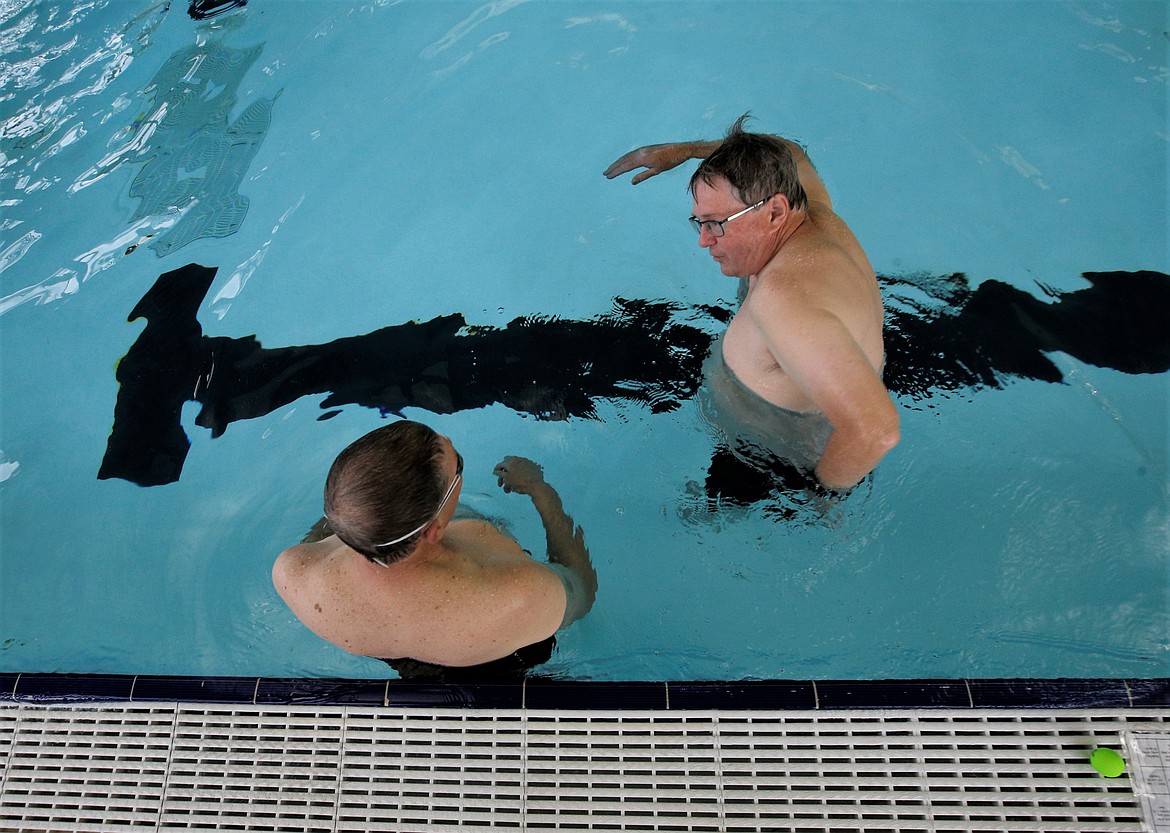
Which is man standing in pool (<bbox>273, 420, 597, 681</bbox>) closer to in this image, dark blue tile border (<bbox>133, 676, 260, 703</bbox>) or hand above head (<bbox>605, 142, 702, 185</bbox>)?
dark blue tile border (<bbox>133, 676, 260, 703</bbox>)

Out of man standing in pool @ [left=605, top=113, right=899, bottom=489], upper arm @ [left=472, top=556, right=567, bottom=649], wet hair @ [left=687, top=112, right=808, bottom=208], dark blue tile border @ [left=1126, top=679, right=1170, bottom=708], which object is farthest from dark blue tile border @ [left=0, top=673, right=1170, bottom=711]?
wet hair @ [left=687, top=112, right=808, bottom=208]

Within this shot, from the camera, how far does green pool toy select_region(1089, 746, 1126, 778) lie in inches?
81.7

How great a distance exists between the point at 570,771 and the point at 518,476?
1052mm

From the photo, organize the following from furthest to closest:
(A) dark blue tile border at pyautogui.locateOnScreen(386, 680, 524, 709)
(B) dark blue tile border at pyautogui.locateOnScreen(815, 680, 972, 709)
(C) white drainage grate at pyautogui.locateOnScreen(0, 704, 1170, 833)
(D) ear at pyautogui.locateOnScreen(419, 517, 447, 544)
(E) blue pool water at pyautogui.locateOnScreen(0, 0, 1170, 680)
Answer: (E) blue pool water at pyautogui.locateOnScreen(0, 0, 1170, 680), (A) dark blue tile border at pyautogui.locateOnScreen(386, 680, 524, 709), (B) dark blue tile border at pyautogui.locateOnScreen(815, 680, 972, 709), (C) white drainage grate at pyautogui.locateOnScreen(0, 704, 1170, 833), (D) ear at pyautogui.locateOnScreen(419, 517, 447, 544)

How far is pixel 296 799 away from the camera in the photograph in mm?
2287

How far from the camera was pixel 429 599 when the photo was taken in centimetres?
203

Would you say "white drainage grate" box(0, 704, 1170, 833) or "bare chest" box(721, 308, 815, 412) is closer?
"white drainage grate" box(0, 704, 1170, 833)

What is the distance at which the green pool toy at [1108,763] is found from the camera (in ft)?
6.81

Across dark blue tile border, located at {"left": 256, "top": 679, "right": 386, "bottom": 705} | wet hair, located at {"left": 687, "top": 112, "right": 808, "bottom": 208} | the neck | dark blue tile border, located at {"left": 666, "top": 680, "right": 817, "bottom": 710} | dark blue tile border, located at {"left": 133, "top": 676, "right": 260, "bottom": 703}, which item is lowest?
dark blue tile border, located at {"left": 666, "top": 680, "right": 817, "bottom": 710}

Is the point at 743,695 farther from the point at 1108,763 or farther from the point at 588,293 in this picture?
the point at 588,293

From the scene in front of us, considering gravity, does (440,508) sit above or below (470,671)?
above

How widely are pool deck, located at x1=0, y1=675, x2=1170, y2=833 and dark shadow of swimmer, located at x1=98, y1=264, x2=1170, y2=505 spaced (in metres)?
1.06

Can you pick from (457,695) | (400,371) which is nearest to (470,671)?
(457,695)

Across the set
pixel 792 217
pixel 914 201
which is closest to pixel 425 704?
pixel 792 217
